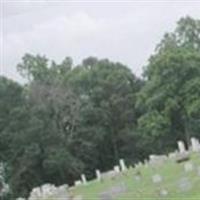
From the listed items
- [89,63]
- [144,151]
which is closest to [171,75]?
[144,151]

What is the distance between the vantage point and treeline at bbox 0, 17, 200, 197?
53.6 meters

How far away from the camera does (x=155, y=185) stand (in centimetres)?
2583

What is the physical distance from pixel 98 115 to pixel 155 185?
37.5 meters

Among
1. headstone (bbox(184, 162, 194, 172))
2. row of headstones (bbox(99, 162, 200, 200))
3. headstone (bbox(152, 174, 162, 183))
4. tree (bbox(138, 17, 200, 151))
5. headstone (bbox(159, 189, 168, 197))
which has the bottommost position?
headstone (bbox(159, 189, 168, 197))

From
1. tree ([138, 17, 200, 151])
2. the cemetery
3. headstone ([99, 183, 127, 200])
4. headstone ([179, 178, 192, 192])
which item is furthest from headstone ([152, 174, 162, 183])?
tree ([138, 17, 200, 151])

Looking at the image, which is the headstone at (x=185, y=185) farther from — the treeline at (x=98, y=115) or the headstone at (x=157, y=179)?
the treeline at (x=98, y=115)

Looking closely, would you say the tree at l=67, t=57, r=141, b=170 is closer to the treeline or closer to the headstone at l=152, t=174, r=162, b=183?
the treeline

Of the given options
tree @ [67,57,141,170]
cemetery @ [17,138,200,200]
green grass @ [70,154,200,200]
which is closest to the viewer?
green grass @ [70,154,200,200]

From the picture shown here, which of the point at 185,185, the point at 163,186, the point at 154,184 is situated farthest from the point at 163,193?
the point at 154,184

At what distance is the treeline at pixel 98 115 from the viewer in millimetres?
53594

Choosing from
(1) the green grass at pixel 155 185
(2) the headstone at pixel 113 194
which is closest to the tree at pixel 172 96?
(1) the green grass at pixel 155 185

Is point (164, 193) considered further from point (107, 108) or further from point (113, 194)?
point (107, 108)

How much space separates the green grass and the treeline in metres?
18.2

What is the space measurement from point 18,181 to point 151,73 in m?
13.7
